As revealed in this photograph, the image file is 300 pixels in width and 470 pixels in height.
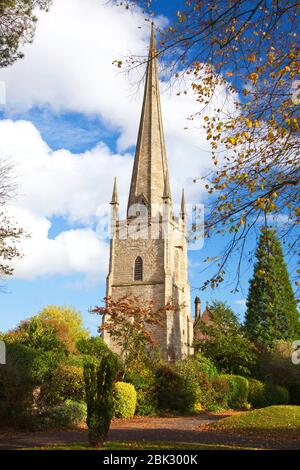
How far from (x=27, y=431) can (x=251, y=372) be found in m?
18.8

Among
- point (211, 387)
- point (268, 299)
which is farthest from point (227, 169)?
point (268, 299)

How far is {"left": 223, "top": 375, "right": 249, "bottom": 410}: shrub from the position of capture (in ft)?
78.8

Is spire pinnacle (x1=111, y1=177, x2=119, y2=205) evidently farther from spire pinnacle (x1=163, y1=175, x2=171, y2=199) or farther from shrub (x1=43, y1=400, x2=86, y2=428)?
shrub (x1=43, y1=400, x2=86, y2=428)

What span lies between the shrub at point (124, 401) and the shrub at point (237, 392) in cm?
818

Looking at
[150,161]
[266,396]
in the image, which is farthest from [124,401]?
[150,161]

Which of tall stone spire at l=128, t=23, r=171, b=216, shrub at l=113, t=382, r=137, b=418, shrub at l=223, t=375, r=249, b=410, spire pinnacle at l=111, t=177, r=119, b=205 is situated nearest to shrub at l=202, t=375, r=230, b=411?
shrub at l=223, t=375, r=249, b=410

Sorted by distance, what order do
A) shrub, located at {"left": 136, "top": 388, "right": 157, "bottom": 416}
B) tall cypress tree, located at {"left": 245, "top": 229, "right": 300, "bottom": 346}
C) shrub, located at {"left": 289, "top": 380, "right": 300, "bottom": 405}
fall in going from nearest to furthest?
1. shrub, located at {"left": 136, "top": 388, "right": 157, "bottom": 416}
2. shrub, located at {"left": 289, "top": 380, "right": 300, "bottom": 405}
3. tall cypress tree, located at {"left": 245, "top": 229, "right": 300, "bottom": 346}

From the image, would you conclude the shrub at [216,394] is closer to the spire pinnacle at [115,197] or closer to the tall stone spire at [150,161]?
the tall stone spire at [150,161]

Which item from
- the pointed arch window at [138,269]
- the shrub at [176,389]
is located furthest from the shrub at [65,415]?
the pointed arch window at [138,269]

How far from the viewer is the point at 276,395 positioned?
83.4ft

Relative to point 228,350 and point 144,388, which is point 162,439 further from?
point 228,350

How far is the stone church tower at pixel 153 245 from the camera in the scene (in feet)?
140

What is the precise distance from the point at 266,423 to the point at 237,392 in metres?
10.5

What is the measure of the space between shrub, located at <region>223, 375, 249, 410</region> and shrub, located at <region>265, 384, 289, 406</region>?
1.85 m
